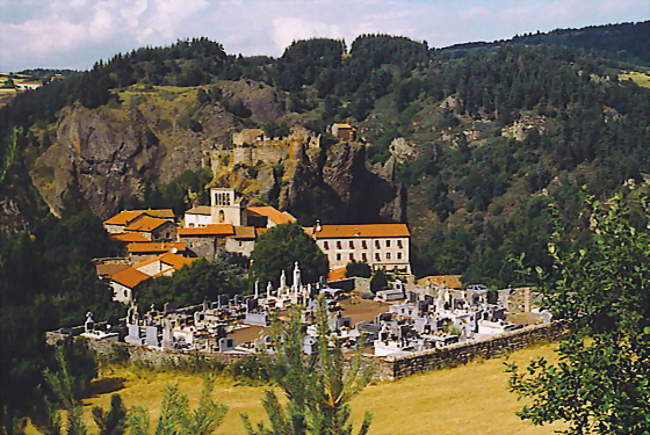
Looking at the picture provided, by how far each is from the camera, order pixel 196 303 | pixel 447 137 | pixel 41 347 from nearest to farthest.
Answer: pixel 41 347 → pixel 196 303 → pixel 447 137

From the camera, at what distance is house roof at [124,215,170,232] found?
2078 inches

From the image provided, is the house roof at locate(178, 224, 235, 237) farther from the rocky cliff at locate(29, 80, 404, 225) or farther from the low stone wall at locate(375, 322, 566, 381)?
the low stone wall at locate(375, 322, 566, 381)

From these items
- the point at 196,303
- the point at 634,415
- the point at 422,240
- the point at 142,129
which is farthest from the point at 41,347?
the point at 142,129

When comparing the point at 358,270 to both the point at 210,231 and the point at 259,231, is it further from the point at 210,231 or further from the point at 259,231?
the point at 210,231

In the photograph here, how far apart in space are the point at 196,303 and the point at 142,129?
52.4m

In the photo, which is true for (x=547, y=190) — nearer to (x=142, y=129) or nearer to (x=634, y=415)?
(x=142, y=129)

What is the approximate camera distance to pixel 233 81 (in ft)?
350

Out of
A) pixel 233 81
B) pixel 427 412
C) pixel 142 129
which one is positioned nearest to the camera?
pixel 427 412

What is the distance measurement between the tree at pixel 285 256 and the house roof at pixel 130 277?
4.99 metres

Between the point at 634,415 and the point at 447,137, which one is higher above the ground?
the point at 447,137

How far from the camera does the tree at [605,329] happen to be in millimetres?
9680

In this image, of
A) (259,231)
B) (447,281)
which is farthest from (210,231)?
(447,281)

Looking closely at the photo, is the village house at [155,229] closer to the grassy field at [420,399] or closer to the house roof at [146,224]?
the house roof at [146,224]

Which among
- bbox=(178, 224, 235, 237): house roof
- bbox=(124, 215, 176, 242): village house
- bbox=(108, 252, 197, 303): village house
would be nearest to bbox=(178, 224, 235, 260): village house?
bbox=(178, 224, 235, 237): house roof
